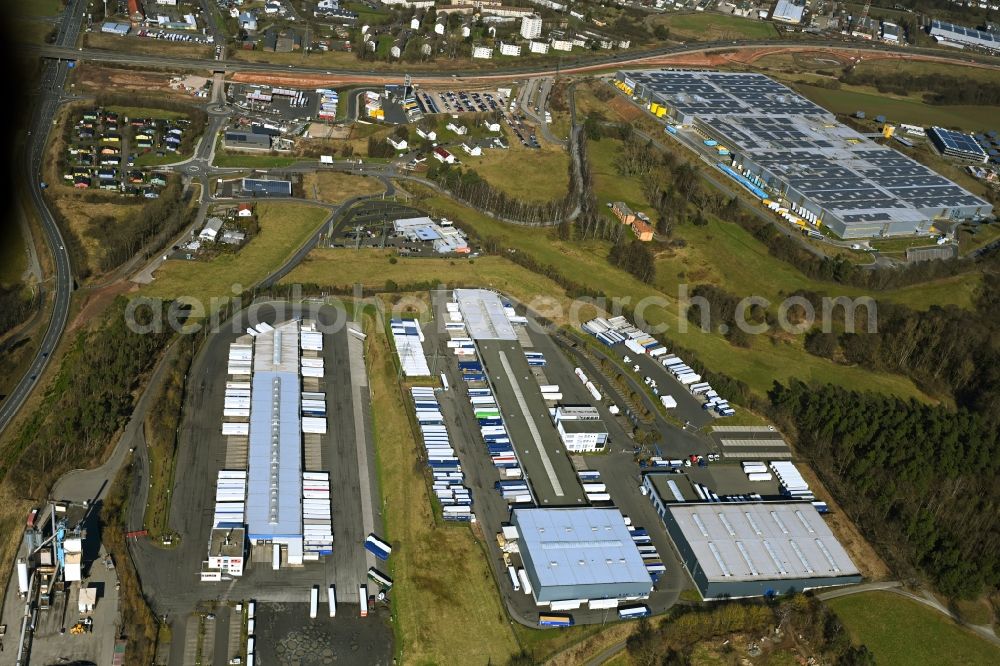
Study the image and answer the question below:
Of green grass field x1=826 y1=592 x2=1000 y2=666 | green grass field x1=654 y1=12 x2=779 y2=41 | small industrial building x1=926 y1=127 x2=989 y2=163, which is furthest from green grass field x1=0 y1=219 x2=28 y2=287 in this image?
green grass field x1=654 y1=12 x2=779 y2=41

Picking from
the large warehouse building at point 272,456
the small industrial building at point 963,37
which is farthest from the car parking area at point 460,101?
the small industrial building at point 963,37

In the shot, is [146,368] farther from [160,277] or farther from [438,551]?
[438,551]

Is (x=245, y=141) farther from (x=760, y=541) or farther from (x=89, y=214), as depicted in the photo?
(x=760, y=541)

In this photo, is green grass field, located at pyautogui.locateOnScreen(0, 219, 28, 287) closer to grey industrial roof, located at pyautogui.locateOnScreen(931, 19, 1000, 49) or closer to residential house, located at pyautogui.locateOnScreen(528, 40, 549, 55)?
residential house, located at pyautogui.locateOnScreen(528, 40, 549, 55)

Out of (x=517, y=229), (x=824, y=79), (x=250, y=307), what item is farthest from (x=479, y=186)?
(x=824, y=79)

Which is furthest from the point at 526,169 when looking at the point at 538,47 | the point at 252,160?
the point at 538,47

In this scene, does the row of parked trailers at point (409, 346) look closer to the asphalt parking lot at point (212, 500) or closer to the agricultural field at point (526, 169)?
the asphalt parking lot at point (212, 500)
